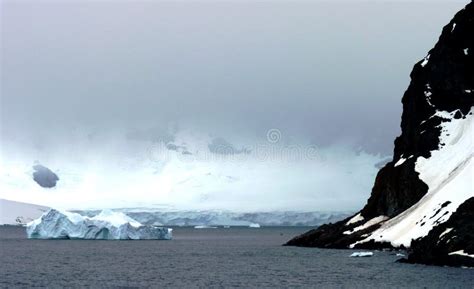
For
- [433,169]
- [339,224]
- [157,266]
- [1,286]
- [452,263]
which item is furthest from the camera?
[339,224]

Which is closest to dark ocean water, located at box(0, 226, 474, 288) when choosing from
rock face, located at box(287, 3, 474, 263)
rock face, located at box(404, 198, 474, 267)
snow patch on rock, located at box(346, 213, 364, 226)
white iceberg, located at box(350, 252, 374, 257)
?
white iceberg, located at box(350, 252, 374, 257)

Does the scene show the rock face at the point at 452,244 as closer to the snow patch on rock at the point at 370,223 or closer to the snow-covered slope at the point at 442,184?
the snow-covered slope at the point at 442,184

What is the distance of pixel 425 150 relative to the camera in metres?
168

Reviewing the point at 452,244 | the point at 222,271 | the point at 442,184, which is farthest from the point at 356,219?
the point at 452,244

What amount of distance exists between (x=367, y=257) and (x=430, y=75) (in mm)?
57324

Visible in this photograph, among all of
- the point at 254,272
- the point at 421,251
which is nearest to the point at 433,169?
the point at 421,251

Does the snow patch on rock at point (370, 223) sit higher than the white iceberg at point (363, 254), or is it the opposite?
the snow patch on rock at point (370, 223)

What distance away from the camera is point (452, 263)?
106500 millimetres

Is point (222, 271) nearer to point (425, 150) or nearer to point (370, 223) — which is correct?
point (370, 223)

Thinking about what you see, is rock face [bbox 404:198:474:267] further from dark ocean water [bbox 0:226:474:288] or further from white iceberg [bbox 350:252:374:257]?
white iceberg [bbox 350:252:374:257]

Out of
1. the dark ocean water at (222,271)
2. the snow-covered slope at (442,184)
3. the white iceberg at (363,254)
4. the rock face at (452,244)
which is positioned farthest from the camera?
the snow-covered slope at (442,184)

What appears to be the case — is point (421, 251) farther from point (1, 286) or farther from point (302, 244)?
point (302, 244)

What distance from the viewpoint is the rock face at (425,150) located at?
5930 inches

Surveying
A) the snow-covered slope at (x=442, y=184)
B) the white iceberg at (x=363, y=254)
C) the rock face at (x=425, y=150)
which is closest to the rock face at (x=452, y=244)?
the snow-covered slope at (x=442, y=184)
